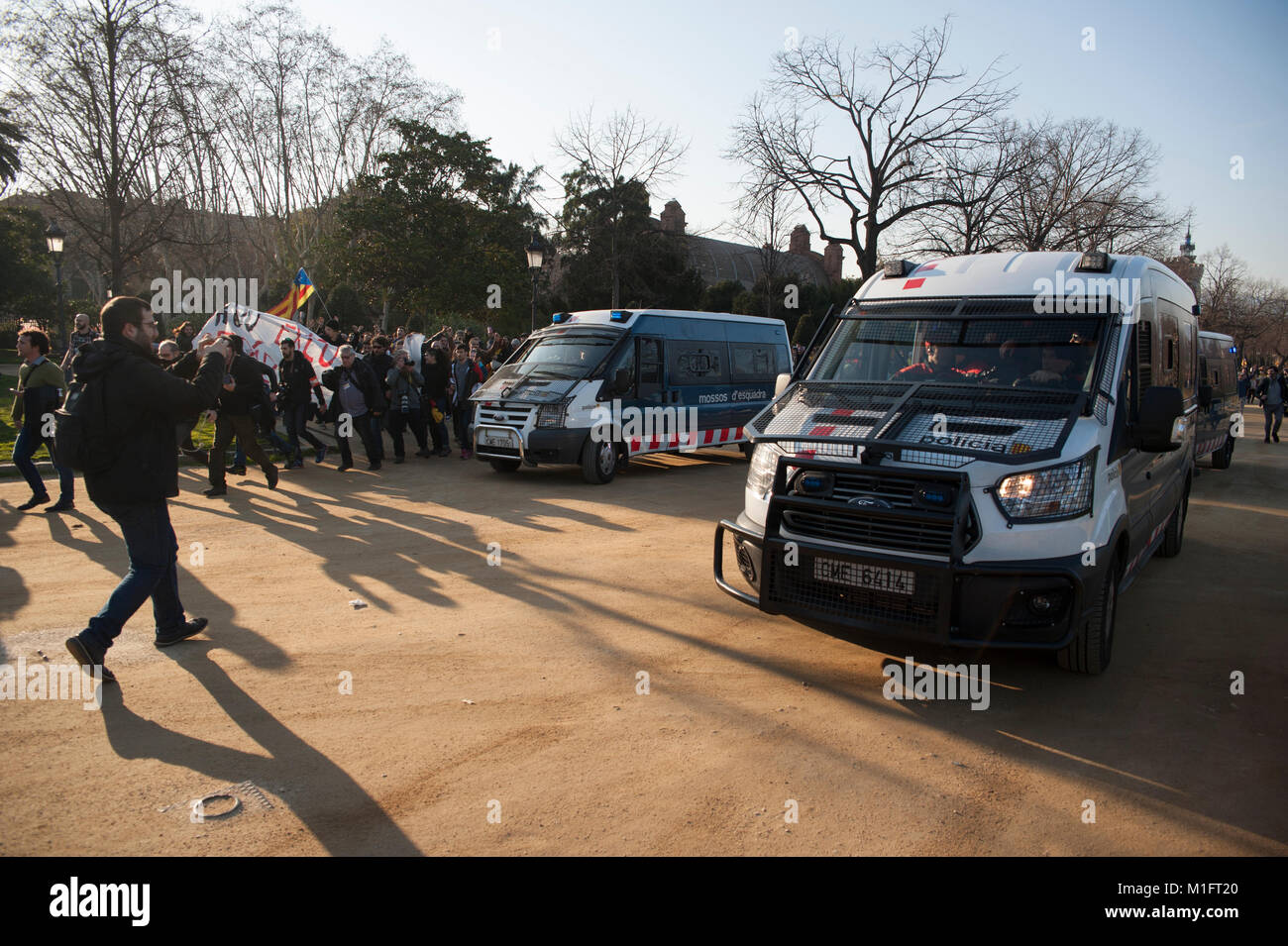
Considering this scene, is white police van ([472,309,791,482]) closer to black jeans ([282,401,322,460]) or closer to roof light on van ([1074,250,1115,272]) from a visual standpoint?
black jeans ([282,401,322,460])

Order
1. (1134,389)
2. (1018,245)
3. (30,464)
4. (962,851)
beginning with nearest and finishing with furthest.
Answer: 1. (962,851)
2. (1134,389)
3. (30,464)
4. (1018,245)

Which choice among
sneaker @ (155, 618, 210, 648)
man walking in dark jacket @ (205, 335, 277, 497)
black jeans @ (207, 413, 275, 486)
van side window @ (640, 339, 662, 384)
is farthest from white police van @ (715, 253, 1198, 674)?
black jeans @ (207, 413, 275, 486)

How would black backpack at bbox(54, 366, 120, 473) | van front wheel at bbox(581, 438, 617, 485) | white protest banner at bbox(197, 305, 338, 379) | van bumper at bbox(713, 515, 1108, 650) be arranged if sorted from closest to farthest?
van bumper at bbox(713, 515, 1108, 650)
black backpack at bbox(54, 366, 120, 473)
van front wheel at bbox(581, 438, 617, 485)
white protest banner at bbox(197, 305, 338, 379)

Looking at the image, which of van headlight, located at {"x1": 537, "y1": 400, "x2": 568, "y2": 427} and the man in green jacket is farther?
van headlight, located at {"x1": 537, "y1": 400, "x2": 568, "y2": 427}

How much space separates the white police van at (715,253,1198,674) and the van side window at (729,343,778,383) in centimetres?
853

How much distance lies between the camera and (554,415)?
1197 cm

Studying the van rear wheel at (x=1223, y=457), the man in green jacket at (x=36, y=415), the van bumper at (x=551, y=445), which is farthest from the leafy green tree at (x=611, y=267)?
the man in green jacket at (x=36, y=415)

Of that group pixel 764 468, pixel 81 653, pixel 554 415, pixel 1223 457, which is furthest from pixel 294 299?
pixel 1223 457

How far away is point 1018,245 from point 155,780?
1431 inches

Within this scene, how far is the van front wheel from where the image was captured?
12023 millimetres

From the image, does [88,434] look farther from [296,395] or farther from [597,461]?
[296,395]
